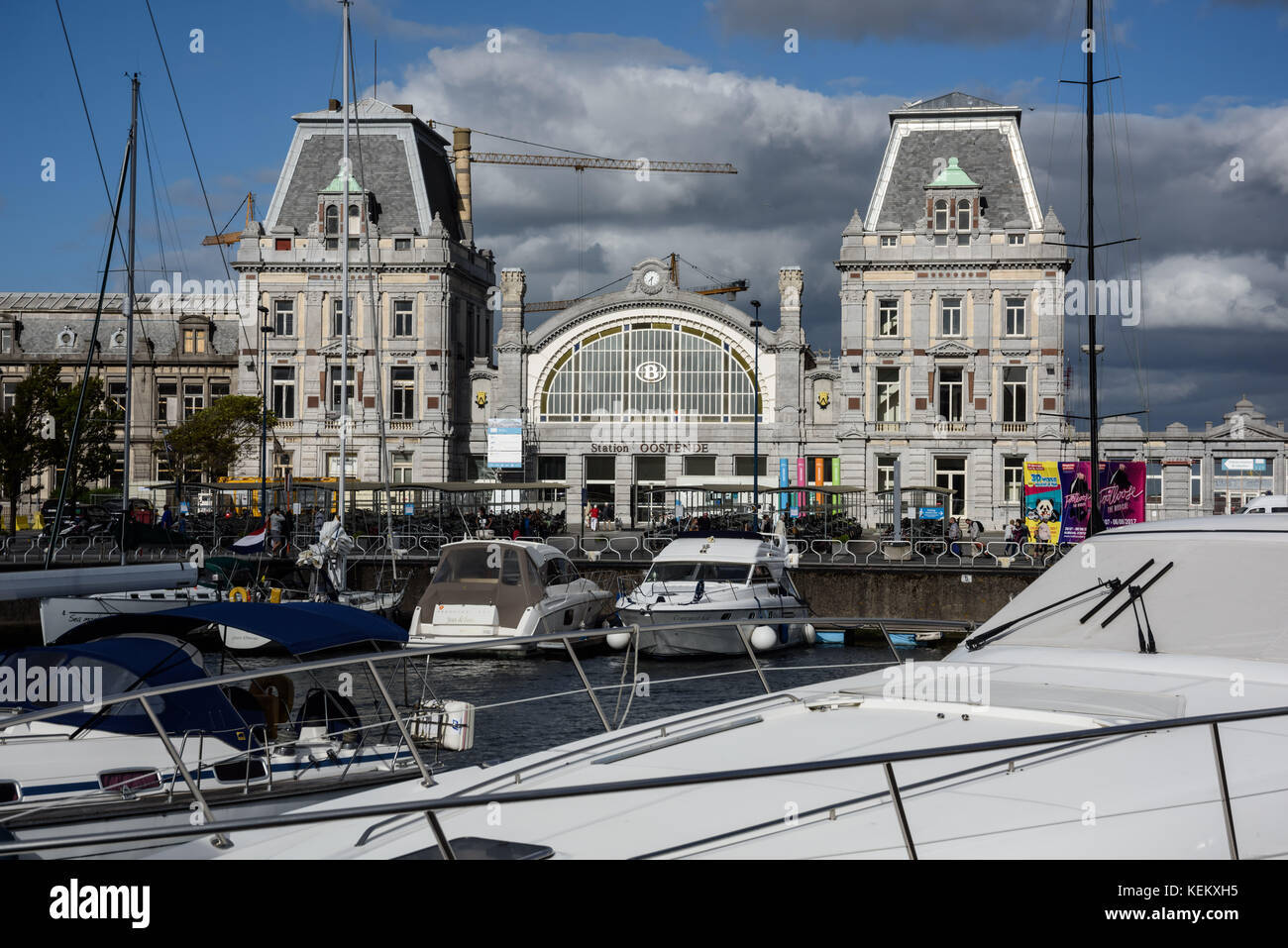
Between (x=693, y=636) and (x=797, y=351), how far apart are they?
37.3 metres

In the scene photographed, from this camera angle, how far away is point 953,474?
198 ft

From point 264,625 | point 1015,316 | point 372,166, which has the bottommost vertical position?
point 264,625

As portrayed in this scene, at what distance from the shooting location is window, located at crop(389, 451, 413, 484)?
6456 cm

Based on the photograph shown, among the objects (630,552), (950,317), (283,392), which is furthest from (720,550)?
(283,392)

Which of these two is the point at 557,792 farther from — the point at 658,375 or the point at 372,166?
the point at 372,166

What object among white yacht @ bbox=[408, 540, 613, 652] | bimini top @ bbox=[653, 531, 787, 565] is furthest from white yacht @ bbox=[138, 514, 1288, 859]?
bimini top @ bbox=[653, 531, 787, 565]

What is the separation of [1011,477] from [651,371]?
60.5 feet

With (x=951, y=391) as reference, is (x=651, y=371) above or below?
above

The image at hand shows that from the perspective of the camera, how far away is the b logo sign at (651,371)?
2472 inches

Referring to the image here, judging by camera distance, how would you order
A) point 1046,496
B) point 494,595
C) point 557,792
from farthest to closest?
point 1046,496
point 494,595
point 557,792

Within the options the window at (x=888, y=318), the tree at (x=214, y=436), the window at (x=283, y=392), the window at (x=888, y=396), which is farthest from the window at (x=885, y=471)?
the tree at (x=214, y=436)

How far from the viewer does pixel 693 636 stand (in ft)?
85.7
